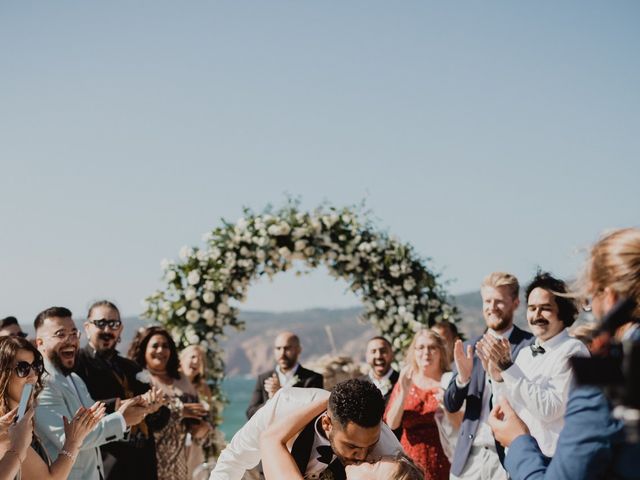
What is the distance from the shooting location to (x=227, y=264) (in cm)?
931

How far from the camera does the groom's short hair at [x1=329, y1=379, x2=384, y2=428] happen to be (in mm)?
2826

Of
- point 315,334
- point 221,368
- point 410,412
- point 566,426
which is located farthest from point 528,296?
point 315,334

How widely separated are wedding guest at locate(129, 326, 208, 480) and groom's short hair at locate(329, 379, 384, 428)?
13.7 ft

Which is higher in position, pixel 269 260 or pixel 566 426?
pixel 269 260

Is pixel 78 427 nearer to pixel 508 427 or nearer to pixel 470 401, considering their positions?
pixel 508 427

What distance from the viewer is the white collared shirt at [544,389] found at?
14.1ft

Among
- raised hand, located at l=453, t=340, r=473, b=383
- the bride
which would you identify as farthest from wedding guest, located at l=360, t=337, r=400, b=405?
the bride

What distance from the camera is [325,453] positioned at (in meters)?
3.08

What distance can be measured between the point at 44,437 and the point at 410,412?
2990mm

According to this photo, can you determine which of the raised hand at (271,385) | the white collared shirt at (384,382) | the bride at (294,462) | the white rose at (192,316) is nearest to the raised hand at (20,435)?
the bride at (294,462)

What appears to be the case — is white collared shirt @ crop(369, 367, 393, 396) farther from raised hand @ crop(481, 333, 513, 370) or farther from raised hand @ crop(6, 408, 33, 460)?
raised hand @ crop(6, 408, 33, 460)

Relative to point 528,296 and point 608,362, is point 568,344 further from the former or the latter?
point 608,362

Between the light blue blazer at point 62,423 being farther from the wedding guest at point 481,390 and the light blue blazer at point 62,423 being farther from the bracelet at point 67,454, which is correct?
the wedding guest at point 481,390

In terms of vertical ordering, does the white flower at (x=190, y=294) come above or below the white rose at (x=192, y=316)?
above
